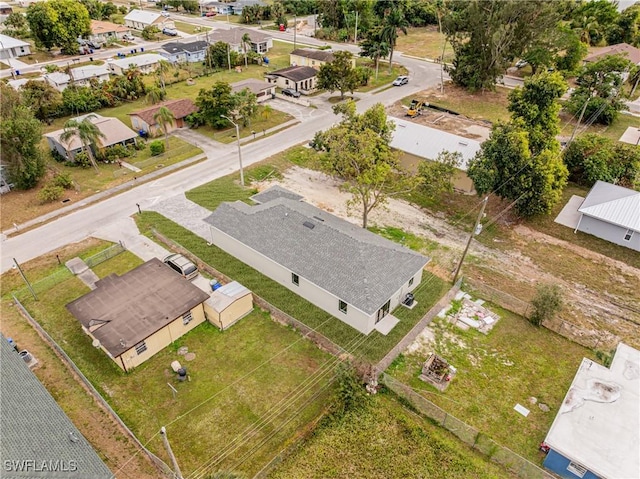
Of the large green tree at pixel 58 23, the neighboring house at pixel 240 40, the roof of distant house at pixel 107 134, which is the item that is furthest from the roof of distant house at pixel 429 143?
the large green tree at pixel 58 23

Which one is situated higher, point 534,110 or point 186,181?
point 534,110

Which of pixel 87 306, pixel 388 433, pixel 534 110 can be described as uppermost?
pixel 534 110

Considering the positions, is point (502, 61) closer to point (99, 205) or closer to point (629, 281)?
point (629, 281)

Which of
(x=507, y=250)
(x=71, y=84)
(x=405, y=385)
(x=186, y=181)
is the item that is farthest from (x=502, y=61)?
(x=71, y=84)

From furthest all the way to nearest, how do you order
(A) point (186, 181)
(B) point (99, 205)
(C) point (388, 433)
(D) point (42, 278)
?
(A) point (186, 181)
(B) point (99, 205)
(D) point (42, 278)
(C) point (388, 433)

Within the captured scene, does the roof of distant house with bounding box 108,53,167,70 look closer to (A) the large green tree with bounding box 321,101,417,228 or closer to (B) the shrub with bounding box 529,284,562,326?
(A) the large green tree with bounding box 321,101,417,228

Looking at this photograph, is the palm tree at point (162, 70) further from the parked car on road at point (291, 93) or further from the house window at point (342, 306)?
the house window at point (342, 306)

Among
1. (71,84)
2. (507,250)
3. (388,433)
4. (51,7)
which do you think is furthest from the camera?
(51,7)
